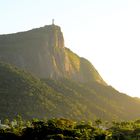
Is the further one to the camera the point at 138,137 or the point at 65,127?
the point at 138,137

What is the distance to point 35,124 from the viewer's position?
125 meters

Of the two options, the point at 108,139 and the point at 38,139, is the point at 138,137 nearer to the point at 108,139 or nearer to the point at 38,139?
the point at 108,139

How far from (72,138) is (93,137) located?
302 inches

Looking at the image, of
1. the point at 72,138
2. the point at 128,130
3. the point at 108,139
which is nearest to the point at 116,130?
the point at 128,130

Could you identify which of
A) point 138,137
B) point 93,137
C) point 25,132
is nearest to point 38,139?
point 25,132

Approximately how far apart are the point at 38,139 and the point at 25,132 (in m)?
3.69

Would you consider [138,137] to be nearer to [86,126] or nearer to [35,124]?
[86,126]

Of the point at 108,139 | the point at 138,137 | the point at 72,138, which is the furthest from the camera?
the point at 138,137

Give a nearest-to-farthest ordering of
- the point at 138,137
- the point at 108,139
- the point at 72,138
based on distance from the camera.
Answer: the point at 72,138, the point at 108,139, the point at 138,137

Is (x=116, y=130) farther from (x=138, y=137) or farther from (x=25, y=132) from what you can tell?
(x=25, y=132)

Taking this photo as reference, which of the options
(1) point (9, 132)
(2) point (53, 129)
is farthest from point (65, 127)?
(1) point (9, 132)

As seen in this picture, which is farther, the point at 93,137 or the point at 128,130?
the point at 128,130

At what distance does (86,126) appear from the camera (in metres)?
132

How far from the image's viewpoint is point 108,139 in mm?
122000
